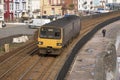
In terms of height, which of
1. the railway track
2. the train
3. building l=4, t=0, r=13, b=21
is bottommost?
the railway track

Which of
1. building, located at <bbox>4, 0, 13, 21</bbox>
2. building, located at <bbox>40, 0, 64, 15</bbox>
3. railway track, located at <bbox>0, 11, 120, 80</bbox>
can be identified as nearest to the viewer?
railway track, located at <bbox>0, 11, 120, 80</bbox>

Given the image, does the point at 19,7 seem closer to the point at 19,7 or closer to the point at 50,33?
the point at 19,7

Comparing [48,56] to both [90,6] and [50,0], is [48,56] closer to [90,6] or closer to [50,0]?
[50,0]

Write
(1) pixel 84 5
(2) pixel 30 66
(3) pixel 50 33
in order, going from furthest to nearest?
(1) pixel 84 5, (3) pixel 50 33, (2) pixel 30 66

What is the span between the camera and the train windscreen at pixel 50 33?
1335 inches

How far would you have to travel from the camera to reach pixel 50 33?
34.2m

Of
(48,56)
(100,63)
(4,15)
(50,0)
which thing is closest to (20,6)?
(4,15)

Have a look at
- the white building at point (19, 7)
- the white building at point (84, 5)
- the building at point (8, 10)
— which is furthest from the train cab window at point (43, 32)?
the white building at point (84, 5)

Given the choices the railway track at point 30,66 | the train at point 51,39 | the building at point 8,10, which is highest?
the building at point 8,10

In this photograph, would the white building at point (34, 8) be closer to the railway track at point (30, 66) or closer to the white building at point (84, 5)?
the white building at point (84, 5)

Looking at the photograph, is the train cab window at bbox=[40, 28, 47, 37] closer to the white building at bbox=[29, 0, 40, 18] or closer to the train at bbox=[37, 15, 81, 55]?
the train at bbox=[37, 15, 81, 55]

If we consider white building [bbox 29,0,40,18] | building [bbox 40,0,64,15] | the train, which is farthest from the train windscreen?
building [bbox 40,0,64,15]

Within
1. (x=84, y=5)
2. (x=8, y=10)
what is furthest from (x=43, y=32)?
(x=84, y=5)

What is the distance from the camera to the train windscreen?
3391cm
